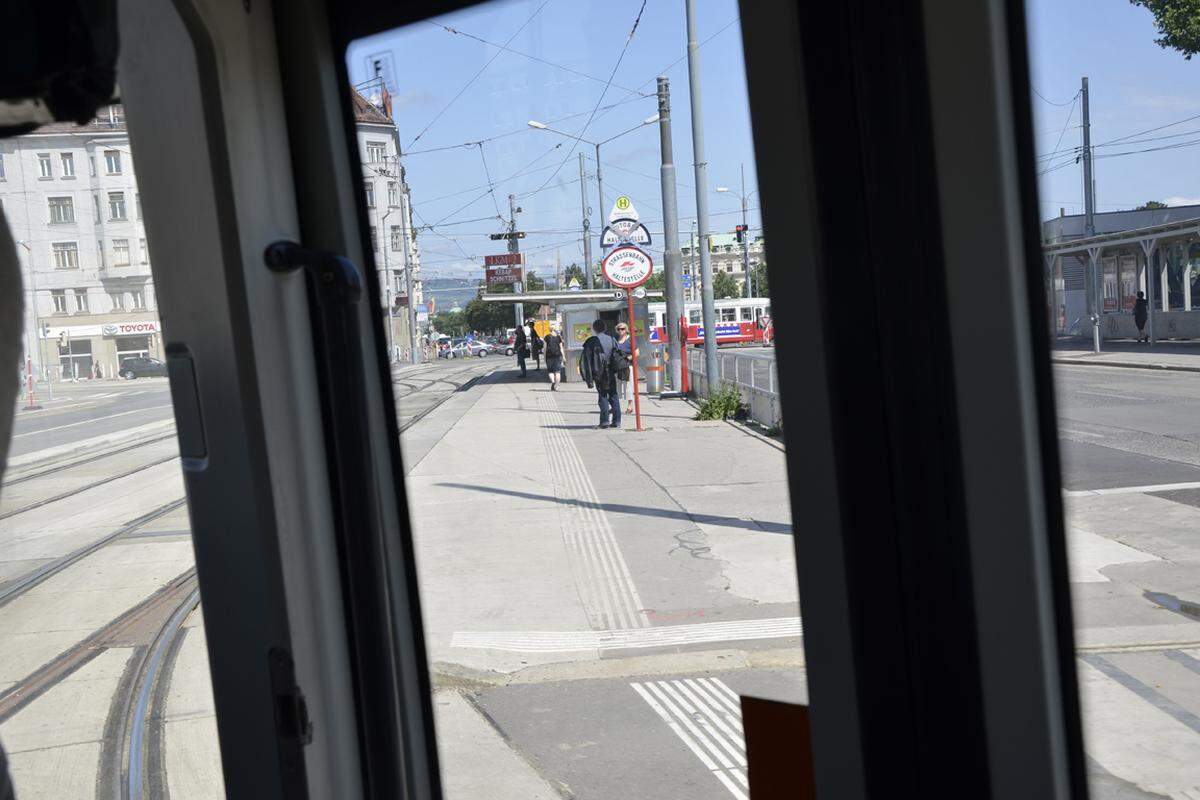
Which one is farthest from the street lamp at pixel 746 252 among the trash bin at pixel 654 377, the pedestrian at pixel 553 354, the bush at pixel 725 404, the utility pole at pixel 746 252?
the pedestrian at pixel 553 354

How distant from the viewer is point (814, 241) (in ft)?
4.33

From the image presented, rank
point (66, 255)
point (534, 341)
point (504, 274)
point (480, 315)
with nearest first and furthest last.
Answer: point (66, 255), point (504, 274), point (480, 315), point (534, 341)

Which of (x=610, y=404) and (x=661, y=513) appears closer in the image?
(x=661, y=513)

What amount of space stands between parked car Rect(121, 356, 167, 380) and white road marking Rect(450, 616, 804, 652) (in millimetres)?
1077

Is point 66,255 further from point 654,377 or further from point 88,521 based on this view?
point 654,377

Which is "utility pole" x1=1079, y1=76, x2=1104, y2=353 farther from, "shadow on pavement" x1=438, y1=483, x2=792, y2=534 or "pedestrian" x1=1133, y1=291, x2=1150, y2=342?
"shadow on pavement" x1=438, y1=483, x2=792, y2=534

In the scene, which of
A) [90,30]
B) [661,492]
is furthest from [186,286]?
[661,492]

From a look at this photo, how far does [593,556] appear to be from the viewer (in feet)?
17.1

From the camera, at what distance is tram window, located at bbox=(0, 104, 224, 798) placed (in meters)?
1.43

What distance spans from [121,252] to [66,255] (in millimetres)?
157

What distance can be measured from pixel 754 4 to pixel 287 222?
A: 2.67 ft

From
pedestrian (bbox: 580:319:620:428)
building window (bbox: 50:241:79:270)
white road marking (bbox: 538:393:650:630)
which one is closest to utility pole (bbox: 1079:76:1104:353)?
building window (bbox: 50:241:79:270)

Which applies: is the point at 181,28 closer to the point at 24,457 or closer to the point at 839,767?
the point at 24,457

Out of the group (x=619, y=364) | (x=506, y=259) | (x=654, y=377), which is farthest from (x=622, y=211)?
(x=654, y=377)
